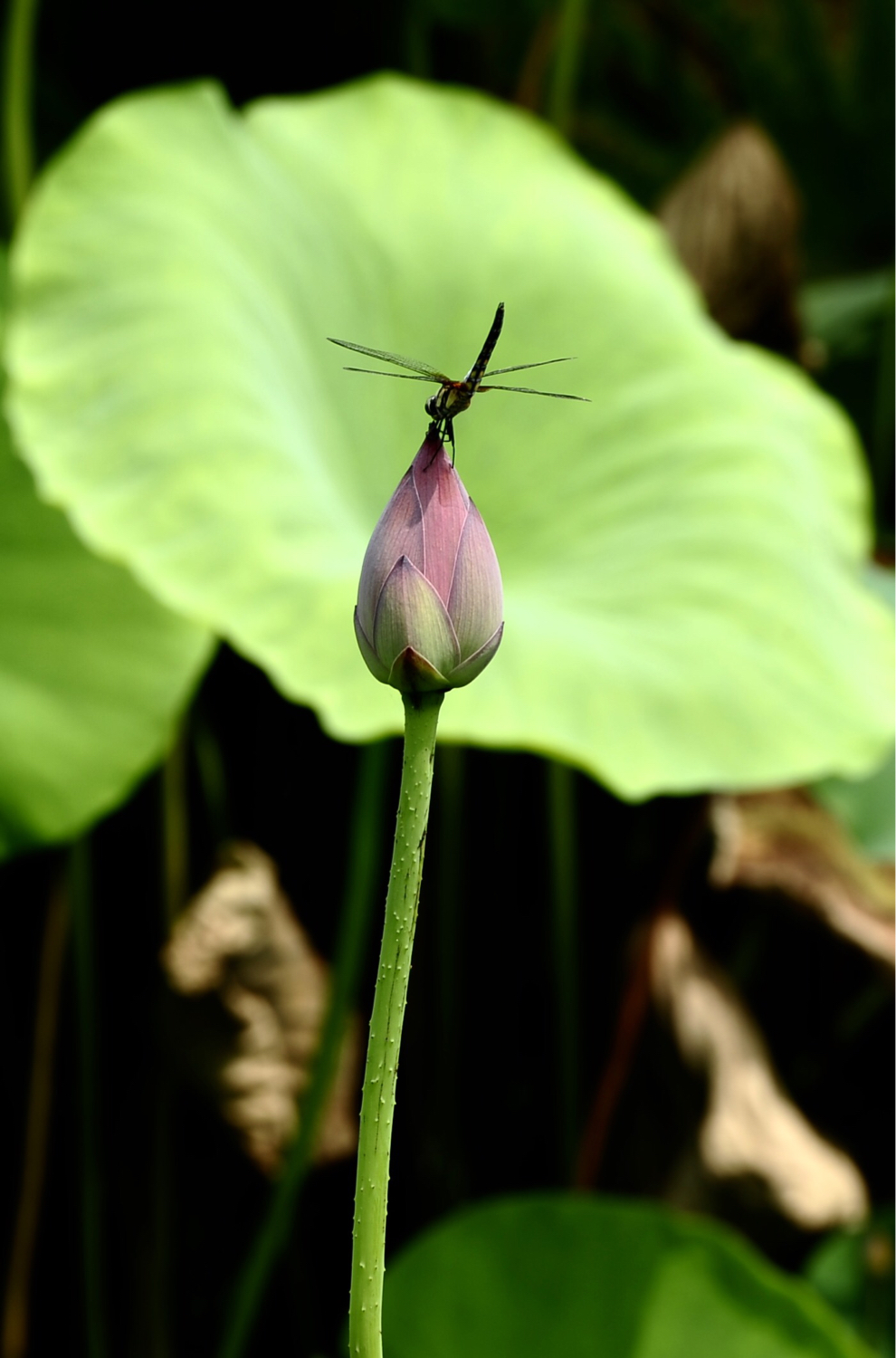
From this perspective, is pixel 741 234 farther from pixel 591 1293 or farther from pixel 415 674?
pixel 415 674

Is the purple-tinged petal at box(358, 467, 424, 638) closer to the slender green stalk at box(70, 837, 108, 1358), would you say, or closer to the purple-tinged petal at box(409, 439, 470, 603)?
the purple-tinged petal at box(409, 439, 470, 603)

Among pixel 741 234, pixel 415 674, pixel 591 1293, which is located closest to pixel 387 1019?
pixel 415 674

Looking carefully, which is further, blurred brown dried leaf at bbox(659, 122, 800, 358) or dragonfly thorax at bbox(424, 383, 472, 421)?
blurred brown dried leaf at bbox(659, 122, 800, 358)

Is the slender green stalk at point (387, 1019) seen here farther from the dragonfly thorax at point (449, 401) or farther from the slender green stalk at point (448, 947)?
the slender green stalk at point (448, 947)

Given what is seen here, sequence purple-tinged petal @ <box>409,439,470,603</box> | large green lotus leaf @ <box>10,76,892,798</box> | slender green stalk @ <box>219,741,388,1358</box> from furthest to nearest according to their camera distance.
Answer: slender green stalk @ <box>219,741,388,1358</box>, large green lotus leaf @ <box>10,76,892,798</box>, purple-tinged petal @ <box>409,439,470,603</box>

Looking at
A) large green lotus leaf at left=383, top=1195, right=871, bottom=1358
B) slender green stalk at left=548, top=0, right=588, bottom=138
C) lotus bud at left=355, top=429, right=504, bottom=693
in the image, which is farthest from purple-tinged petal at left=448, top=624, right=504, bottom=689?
slender green stalk at left=548, top=0, right=588, bottom=138

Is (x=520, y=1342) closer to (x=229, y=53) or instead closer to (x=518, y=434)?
(x=518, y=434)

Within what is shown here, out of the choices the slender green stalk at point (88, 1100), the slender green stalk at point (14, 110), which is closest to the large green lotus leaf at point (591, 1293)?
the slender green stalk at point (88, 1100)

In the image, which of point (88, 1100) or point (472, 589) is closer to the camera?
point (472, 589)
